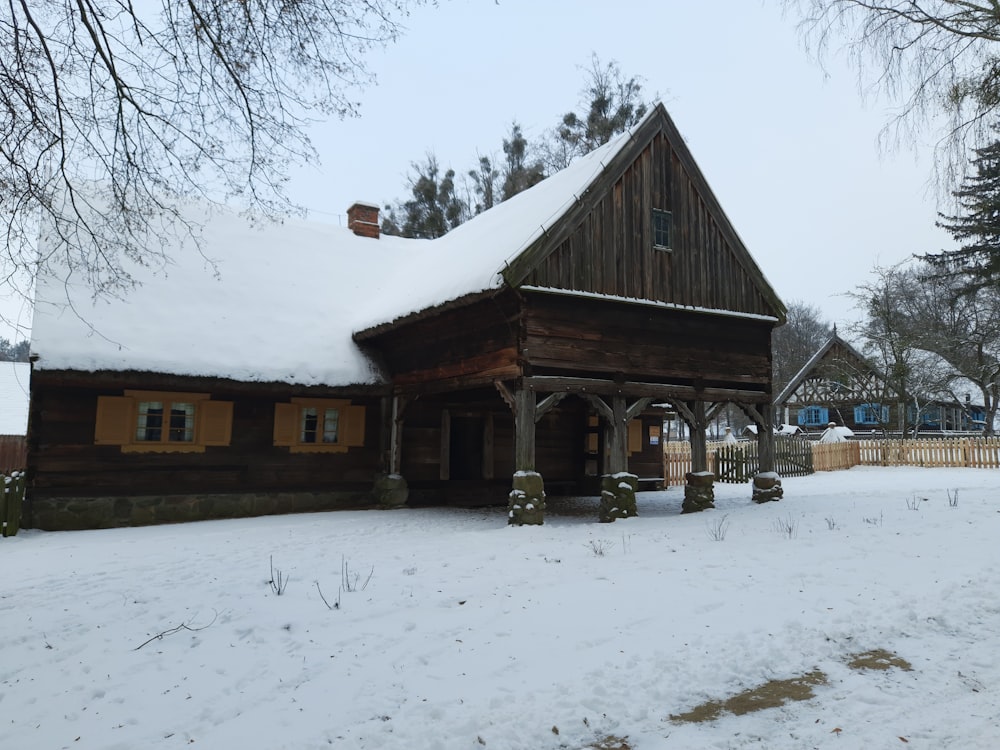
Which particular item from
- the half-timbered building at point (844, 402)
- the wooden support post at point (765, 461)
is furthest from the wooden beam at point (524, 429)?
the half-timbered building at point (844, 402)

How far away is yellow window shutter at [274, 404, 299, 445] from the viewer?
46.9ft

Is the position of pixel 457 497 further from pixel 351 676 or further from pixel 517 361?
pixel 351 676

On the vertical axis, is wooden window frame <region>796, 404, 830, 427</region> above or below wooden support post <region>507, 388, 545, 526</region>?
above

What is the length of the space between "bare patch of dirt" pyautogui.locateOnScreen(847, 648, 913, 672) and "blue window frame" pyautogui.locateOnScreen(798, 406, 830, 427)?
4900 cm

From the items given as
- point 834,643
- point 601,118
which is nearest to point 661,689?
point 834,643

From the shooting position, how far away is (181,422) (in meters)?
13.6

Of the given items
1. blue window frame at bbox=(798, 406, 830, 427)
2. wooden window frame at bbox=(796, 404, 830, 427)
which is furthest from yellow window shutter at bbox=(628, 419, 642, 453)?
blue window frame at bbox=(798, 406, 830, 427)

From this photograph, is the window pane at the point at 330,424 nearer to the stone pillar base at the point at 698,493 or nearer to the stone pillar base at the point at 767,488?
the stone pillar base at the point at 698,493

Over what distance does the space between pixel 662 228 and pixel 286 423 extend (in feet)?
27.7

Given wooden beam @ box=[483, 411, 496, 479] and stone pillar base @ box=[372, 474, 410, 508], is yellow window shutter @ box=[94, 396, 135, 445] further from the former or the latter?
wooden beam @ box=[483, 411, 496, 479]

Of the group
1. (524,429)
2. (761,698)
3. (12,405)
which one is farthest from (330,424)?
(12,405)

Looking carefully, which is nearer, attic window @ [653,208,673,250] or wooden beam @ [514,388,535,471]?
wooden beam @ [514,388,535,471]

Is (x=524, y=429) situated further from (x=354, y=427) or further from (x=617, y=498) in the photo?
(x=354, y=427)

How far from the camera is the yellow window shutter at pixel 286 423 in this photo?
14281 mm
